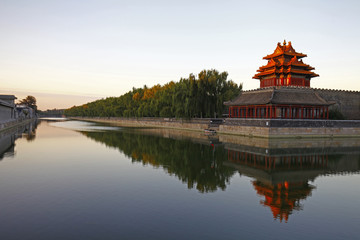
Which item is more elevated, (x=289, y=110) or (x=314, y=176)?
(x=289, y=110)

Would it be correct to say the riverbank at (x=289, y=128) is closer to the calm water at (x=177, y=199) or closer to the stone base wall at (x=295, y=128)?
the stone base wall at (x=295, y=128)

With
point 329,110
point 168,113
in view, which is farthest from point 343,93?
point 168,113

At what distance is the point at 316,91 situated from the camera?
47594 mm

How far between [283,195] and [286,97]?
3397 cm

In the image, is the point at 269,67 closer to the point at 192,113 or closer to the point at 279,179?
the point at 192,113

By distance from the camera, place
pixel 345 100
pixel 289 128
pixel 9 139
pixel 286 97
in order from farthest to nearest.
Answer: pixel 345 100, pixel 286 97, pixel 289 128, pixel 9 139

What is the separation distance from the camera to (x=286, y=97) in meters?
44.1

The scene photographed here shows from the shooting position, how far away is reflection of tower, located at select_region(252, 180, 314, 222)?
10930 mm

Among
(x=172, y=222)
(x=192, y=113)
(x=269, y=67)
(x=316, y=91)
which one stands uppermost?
(x=269, y=67)

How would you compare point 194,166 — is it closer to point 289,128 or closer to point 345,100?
point 289,128

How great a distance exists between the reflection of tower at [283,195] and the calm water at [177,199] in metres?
0.04

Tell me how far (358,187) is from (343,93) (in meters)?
41.0

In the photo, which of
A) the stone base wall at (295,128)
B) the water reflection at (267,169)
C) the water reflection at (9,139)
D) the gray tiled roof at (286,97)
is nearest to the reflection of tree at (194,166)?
the water reflection at (267,169)

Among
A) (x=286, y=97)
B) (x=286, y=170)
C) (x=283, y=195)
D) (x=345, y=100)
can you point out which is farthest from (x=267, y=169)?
(x=345, y=100)
